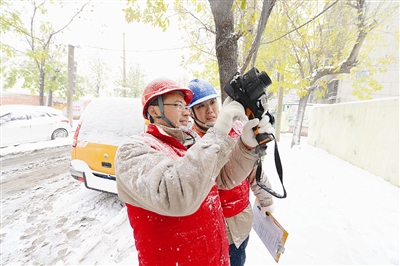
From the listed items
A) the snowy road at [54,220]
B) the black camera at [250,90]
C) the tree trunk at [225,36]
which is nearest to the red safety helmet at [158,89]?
the black camera at [250,90]

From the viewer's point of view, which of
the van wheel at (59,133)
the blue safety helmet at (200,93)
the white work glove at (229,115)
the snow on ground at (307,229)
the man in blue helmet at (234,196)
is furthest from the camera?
the van wheel at (59,133)

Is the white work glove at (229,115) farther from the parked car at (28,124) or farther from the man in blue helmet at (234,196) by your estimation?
the parked car at (28,124)

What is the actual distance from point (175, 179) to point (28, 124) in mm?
9613

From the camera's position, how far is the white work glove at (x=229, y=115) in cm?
92

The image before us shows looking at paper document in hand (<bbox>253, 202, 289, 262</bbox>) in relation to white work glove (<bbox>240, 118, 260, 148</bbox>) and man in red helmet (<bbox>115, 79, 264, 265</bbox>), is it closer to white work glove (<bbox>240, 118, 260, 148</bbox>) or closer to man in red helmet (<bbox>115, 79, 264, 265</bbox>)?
man in red helmet (<bbox>115, 79, 264, 265</bbox>)

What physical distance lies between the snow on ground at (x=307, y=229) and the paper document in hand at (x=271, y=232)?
2.49 feet

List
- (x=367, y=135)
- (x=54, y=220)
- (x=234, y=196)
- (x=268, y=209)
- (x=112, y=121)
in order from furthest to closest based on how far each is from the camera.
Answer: (x=367, y=135) < (x=112, y=121) < (x=54, y=220) < (x=268, y=209) < (x=234, y=196)

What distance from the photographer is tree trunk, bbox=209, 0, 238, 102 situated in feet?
8.70

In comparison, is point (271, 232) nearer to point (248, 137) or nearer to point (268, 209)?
point (268, 209)

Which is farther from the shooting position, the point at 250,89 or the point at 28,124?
the point at 28,124

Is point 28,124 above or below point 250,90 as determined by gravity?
below

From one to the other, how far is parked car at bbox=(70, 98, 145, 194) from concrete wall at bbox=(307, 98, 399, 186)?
15.7ft

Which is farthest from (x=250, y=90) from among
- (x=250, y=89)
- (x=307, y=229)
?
(x=307, y=229)

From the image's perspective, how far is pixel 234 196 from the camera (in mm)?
1459
